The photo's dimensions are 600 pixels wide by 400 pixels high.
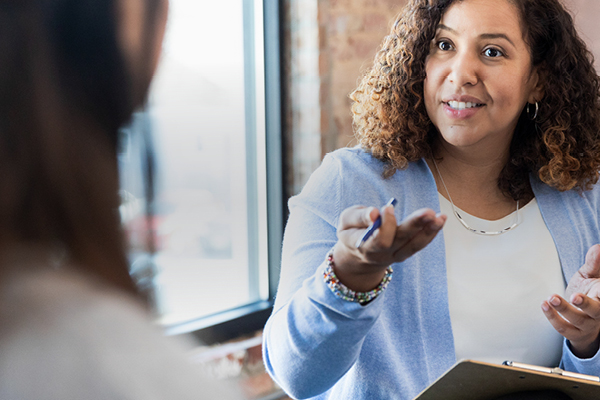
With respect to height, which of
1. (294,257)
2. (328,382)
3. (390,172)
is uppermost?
(390,172)

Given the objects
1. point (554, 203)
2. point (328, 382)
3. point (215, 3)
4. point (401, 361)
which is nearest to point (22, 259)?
point (328, 382)

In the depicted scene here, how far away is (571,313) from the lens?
41.1 inches

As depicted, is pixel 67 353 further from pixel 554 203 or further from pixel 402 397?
pixel 554 203

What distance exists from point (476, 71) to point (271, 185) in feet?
3.61

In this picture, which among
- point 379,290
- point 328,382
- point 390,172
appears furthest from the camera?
point 390,172

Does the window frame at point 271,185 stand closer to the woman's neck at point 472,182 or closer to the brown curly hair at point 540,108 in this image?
the brown curly hair at point 540,108

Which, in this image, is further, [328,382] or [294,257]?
[294,257]

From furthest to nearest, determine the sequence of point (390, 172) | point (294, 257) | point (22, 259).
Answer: point (390, 172)
point (294, 257)
point (22, 259)

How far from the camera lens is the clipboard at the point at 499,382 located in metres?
0.85

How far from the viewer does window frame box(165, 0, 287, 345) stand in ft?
6.75

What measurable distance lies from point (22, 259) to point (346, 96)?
1.95m

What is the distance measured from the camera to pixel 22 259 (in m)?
0.25

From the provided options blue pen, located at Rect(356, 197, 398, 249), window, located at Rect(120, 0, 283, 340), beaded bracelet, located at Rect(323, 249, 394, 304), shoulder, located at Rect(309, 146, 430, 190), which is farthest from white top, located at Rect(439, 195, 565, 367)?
window, located at Rect(120, 0, 283, 340)

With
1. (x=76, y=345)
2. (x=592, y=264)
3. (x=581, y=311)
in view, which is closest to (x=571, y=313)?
(x=581, y=311)
